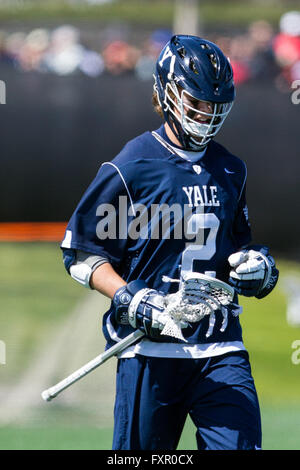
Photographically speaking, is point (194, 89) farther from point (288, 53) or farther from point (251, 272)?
point (288, 53)

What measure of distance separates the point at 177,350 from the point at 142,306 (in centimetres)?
27

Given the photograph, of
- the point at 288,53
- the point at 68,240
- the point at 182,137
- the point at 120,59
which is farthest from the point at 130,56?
the point at 68,240

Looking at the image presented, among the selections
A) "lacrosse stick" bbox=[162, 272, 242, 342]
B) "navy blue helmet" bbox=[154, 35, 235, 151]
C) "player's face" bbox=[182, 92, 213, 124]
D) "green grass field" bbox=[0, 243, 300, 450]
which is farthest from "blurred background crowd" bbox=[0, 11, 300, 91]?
"lacrosse stick" bbox=[162, 272, 242, 342]

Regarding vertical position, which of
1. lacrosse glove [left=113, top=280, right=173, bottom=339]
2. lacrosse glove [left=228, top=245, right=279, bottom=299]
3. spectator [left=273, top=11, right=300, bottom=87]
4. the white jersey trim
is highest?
spectator [left=273, top=11, right=300, bottom=87]

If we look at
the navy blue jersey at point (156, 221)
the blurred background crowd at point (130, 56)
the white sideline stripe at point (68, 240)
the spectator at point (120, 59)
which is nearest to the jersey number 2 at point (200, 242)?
the navy blue jersey at point (156, 221)

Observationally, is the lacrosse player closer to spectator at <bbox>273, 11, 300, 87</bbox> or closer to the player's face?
the player's face

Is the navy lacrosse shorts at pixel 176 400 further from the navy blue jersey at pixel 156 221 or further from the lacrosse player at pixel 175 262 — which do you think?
the navy blue jersey at pixel 156 221

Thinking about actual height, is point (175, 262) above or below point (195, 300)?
above

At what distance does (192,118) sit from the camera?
3477 millimetres

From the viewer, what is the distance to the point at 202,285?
3.36m

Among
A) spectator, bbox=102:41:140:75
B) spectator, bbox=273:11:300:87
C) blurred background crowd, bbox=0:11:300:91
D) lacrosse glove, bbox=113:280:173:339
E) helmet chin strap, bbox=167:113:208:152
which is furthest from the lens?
spectator, bbox=102:41:140:75

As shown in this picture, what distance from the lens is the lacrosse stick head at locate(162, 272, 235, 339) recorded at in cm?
329

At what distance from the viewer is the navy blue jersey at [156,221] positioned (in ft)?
11.3
